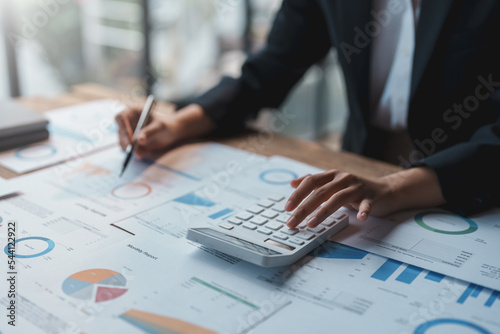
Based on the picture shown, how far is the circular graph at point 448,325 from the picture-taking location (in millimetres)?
544

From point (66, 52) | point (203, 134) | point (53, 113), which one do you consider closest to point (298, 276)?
point (203, 134)

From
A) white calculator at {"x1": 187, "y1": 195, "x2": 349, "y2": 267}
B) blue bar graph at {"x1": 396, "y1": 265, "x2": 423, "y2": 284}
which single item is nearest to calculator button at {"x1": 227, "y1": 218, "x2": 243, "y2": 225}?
white calculator at {"x1": 187, "y1": 195, "x2": 349, "y2": 267}

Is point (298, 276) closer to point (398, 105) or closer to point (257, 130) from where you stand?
point (257, 130)

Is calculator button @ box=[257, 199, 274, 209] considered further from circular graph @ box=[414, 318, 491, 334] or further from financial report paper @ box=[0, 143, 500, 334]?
circular graph @ box=[414, 318, 491, 334]

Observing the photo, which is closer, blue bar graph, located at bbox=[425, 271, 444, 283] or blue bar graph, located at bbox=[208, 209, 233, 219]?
blue bar graph, located at bbox=[425, 271, 444, 283]

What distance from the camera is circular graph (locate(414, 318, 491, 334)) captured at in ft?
1.79

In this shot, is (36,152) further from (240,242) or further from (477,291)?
(477,291)

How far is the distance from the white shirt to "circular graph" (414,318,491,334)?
713mm

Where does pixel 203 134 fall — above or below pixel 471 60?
below

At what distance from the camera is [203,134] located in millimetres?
1188

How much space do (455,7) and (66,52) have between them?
2.43 m

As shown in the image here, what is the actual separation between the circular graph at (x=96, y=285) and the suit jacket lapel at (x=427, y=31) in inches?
29.2

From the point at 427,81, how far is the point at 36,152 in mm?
827
